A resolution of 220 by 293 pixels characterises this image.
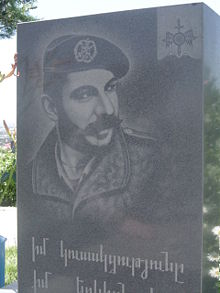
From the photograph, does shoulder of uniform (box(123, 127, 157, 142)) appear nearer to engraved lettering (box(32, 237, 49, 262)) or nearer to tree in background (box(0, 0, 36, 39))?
engraved lettering (box(32, 237, 49, 262))

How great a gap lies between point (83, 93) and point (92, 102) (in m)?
Result: 0.08

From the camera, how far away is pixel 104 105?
262 cm

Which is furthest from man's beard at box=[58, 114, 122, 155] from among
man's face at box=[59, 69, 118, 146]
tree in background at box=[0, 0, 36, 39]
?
tree in background at box=[0, 0, 36, 39]

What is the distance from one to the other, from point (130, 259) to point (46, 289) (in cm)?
61

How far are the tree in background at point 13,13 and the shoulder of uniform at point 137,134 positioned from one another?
8.29m

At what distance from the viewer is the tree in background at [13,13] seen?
33.5 feet

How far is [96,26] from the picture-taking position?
2.63 m

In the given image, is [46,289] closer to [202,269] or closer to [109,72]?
[202,269]

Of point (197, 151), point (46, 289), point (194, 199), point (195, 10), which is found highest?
point (195, 10)

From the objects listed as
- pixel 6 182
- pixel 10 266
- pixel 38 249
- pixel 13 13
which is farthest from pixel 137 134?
pixel 13 13

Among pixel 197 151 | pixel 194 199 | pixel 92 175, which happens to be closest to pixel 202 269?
pixel 194 199

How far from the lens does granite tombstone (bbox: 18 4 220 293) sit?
7.86ft

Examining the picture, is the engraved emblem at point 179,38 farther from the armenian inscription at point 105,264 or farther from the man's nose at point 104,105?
the armenian inscription at point 105,264

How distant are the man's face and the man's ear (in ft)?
0.24
